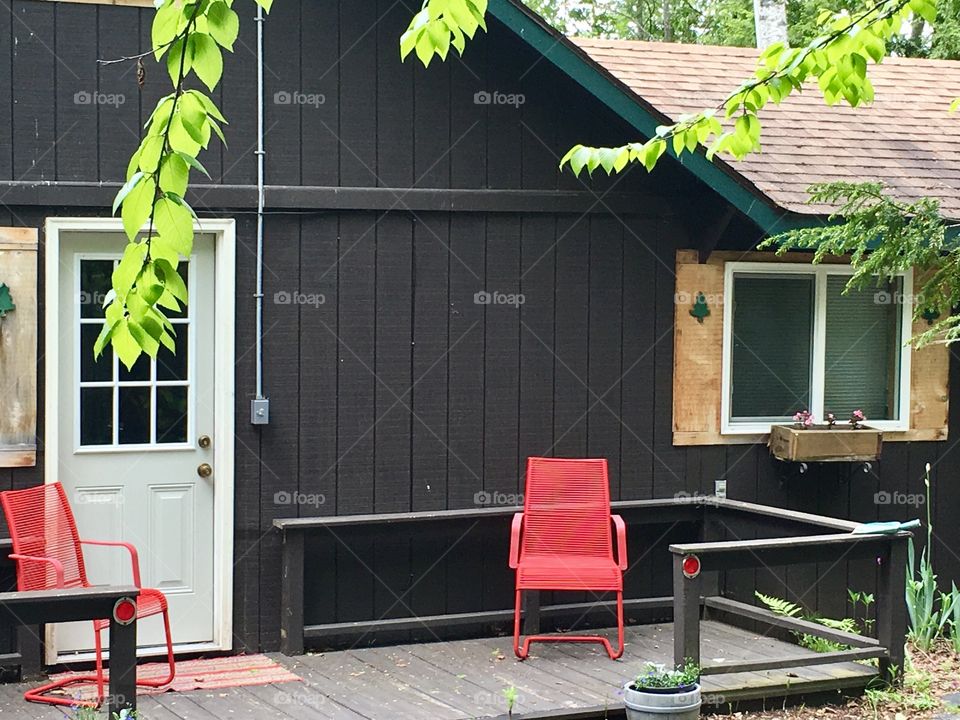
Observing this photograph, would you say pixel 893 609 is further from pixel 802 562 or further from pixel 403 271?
pixel 403 271

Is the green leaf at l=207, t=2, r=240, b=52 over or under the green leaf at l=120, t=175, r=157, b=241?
over

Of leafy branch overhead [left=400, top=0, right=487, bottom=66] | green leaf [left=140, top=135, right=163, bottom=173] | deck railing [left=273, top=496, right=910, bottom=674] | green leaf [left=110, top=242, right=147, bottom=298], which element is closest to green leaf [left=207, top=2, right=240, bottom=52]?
green leaf [left=140, top=135, right=163, bottom=173]

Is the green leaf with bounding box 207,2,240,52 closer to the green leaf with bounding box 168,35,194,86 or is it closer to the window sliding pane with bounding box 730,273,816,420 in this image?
the green leaf with bounding box 168,35,194,86

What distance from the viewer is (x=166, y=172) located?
263 centimetres

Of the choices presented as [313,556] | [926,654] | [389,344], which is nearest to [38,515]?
[313,556]

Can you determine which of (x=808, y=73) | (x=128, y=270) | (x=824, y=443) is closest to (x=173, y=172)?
(x=128, y=270)

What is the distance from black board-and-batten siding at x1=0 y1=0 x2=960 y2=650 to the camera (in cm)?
649

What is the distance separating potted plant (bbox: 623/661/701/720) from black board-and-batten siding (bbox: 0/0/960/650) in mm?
1806

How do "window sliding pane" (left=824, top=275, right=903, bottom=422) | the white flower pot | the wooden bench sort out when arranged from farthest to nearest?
"window sliding pane" (left=824, top=275, right=903, bottom=422) < the white flower pot < the wooden bench

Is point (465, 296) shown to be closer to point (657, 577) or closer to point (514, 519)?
Result: point (514, 519)

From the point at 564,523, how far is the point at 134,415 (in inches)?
89.2

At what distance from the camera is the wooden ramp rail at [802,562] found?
5938 millimetres

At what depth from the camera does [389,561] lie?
23.2 ft

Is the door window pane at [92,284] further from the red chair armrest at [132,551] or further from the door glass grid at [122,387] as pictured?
the red chair armrest at [132,551]
